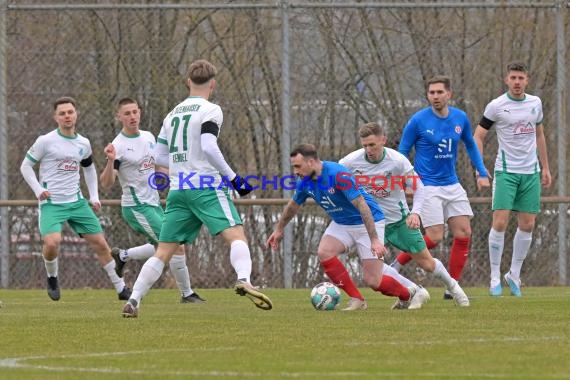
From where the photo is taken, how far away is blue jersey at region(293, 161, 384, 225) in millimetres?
10242

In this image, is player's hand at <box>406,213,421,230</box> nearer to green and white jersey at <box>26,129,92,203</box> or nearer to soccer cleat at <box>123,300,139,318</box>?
soccer cleat at <box>123,300,139,318</box>

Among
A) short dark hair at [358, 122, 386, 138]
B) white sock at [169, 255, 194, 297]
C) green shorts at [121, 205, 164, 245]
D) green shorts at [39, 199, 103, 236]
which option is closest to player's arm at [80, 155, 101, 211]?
green shorts at [39, 199, 103, 236]

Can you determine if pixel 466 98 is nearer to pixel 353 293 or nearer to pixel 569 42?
pixel 569 42

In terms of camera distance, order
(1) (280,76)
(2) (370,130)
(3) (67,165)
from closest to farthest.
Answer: (2) (370,130), (3) (67,165), (1) (280,76)

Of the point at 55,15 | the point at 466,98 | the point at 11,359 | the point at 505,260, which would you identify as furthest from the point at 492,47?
the point at 11,359

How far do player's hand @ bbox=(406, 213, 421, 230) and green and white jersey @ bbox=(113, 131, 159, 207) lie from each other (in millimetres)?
3646

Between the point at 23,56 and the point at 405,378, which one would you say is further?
the point at 23,56

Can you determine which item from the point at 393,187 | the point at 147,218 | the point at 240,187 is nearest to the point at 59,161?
the point at 147,218

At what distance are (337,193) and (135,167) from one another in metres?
3.53

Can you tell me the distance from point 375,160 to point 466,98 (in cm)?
521

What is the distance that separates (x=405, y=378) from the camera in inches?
236

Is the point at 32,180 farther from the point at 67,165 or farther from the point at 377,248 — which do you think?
the point at 377,248

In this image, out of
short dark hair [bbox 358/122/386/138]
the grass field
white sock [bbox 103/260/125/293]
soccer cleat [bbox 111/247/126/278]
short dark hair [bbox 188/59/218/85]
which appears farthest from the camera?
soccer cleat [bbox 111/247/126/278]

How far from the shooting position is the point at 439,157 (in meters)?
12.4
